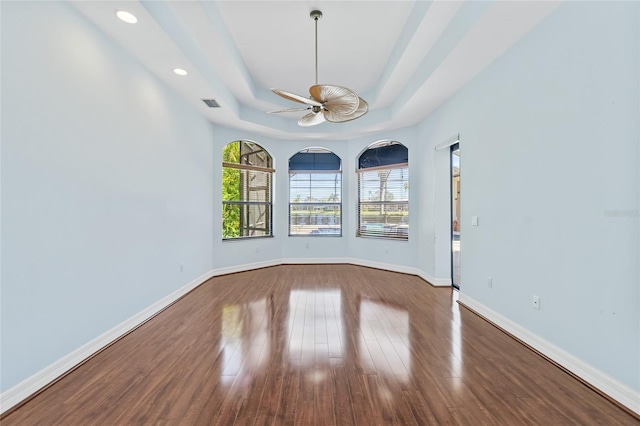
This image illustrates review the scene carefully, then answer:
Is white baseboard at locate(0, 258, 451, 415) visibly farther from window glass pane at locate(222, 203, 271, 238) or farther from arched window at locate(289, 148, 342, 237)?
arched window at locate(289, 148, 342, 237)

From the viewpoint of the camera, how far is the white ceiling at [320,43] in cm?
266

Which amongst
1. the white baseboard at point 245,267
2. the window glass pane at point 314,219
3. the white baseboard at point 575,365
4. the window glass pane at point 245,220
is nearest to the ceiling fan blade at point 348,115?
the white baseboard at point 575,365

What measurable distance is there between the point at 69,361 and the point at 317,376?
196 cm

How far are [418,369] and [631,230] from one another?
1704 mm

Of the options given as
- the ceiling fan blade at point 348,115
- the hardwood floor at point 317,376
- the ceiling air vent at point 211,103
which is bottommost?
the hardwood floor at point 317,376

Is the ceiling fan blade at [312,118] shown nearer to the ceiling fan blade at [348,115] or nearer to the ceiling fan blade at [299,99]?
the ceiling fan blade at [348,115]

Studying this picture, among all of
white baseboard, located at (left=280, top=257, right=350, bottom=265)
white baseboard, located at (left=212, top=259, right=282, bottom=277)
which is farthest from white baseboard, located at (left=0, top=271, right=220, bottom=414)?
white baseboard, located at (left=280, top=257, right=350, bottom=265)

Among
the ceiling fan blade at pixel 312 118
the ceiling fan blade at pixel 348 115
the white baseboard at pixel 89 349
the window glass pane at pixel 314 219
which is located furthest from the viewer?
the window glass pane at pixel 314 219

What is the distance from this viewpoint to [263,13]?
3221mm

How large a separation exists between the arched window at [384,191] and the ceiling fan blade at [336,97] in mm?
3025

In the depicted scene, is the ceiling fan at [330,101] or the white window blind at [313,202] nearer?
the ceiling fan at [330,101]

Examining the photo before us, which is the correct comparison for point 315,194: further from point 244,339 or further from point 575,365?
point 575,365

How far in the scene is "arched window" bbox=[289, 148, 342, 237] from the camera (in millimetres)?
6898

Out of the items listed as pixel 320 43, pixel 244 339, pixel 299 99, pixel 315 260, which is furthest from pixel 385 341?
pixel 315 260
